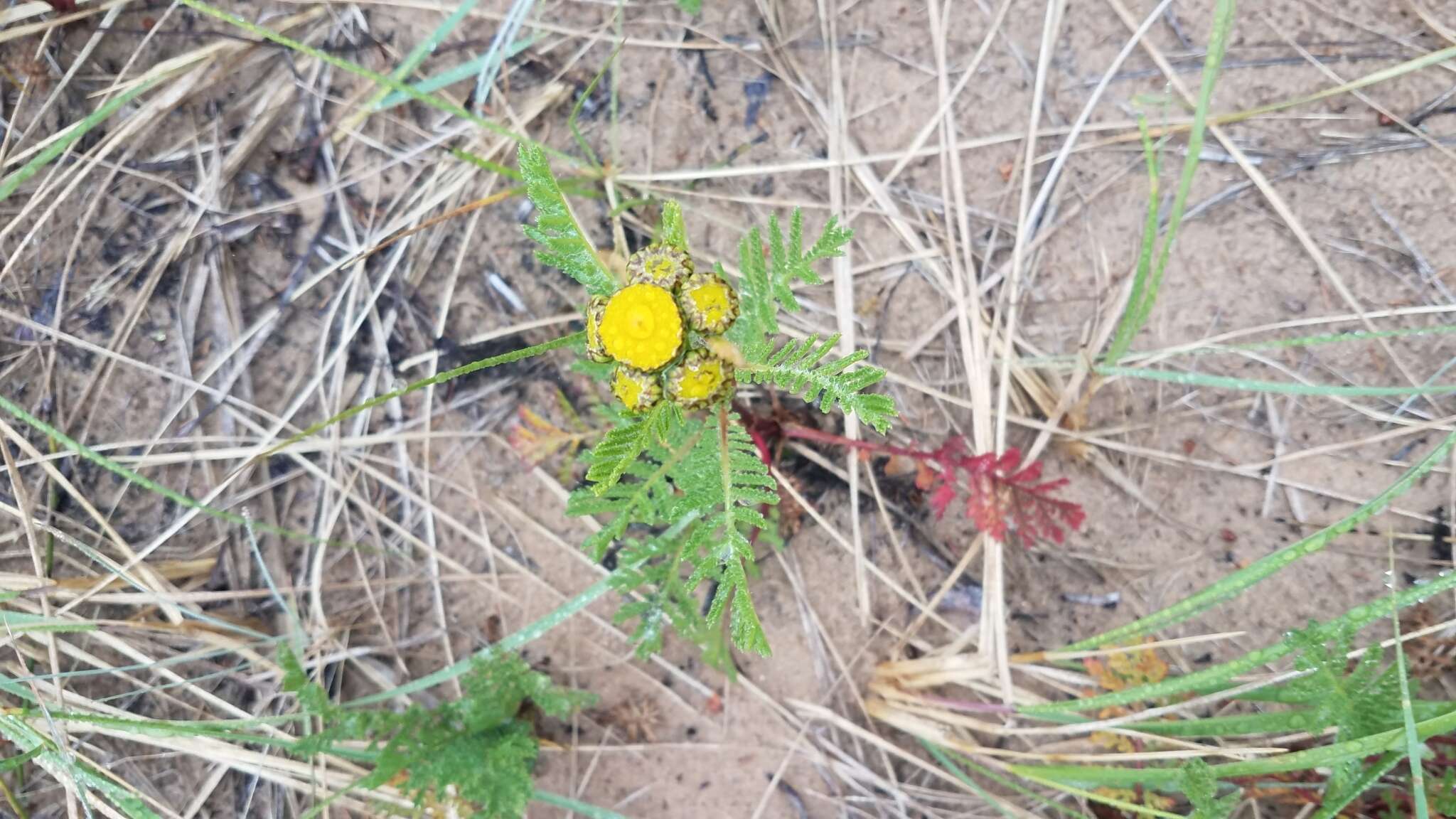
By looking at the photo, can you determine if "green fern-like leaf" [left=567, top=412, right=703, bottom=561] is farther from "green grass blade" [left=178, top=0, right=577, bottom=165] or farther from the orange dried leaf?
the orange dried leaf

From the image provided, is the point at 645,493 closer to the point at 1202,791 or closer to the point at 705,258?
the point at 705,258

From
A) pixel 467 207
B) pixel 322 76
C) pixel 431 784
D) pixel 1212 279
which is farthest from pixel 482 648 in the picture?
pixel 1212 279

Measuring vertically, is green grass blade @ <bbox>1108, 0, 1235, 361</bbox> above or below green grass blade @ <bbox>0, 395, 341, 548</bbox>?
above

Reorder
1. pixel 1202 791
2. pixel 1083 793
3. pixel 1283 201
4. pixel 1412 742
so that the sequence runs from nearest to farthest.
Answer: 1. pixel 1412 742
2. pixel 1202 791
3. pixel 1083 793
4. pixel 1283 201

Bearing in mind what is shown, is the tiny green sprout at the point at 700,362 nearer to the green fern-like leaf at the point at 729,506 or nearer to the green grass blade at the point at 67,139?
the green fern-like leaf at the point at 729,506

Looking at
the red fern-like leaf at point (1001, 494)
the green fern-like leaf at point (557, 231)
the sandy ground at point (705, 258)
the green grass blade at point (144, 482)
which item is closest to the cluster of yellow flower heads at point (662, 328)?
the green fern-like leaf at point (557, 231)

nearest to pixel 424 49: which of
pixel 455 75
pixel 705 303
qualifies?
pixel 455 75

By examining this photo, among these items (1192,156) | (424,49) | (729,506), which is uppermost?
(424,49)

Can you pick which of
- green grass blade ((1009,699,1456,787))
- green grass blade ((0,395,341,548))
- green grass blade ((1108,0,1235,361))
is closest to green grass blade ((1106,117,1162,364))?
green grass blade ((1108,0,1235,361))
